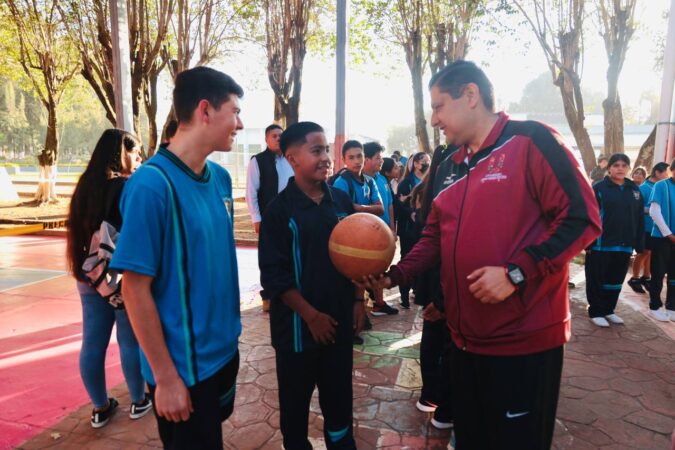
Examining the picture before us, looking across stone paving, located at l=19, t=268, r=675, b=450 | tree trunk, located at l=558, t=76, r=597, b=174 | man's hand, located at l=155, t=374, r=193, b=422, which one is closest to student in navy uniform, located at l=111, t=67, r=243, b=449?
man's hand, located at l=155, t=374, r=193, b=422

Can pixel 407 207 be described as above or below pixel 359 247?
below

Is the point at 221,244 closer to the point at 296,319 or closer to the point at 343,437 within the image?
the point at 296,319

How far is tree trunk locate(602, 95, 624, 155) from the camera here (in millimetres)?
12570

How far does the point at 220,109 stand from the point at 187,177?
32 cm

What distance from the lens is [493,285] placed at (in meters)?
1.72

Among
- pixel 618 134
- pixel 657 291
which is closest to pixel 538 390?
pixel 657 291

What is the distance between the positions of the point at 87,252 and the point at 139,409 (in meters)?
1.37

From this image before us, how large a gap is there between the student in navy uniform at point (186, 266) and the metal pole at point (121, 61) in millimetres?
5616

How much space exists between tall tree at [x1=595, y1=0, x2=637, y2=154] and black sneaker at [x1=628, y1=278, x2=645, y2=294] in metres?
6.49

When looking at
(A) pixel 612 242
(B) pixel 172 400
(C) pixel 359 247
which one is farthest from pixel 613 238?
(B) pixel 172 400

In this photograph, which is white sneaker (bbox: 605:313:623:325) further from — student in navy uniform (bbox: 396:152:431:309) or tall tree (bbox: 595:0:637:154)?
tall tree (bbox: 595:0:637:154)

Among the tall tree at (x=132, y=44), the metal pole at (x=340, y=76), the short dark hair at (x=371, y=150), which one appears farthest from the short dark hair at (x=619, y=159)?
the tall tree at (x=132, y=44)

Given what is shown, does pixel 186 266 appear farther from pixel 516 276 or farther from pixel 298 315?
pixel 516 276

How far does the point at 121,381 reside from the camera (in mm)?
4141
